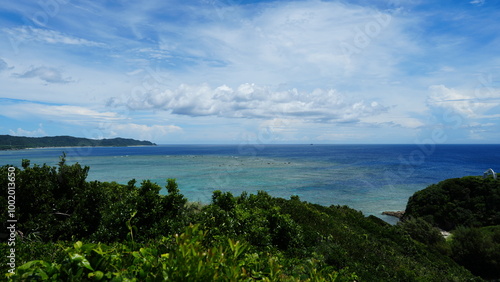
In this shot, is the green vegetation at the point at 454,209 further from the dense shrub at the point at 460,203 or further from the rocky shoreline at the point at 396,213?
the rocky shoreline at the point at 396,213

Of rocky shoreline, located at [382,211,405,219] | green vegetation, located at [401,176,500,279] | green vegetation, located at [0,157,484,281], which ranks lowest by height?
rocky shoreline, located at [382,211,405,219]

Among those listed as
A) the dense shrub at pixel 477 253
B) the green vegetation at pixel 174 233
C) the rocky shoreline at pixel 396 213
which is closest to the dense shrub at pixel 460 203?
the rocky shoreline at pixel 396 213

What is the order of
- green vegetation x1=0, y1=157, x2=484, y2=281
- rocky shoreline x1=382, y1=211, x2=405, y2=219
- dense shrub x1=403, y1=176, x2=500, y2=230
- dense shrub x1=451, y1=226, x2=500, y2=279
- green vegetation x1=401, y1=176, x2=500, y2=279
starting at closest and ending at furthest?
green vegetation x1=0, y1=157, x2=484, y2=281
dense shrub x1=451, y1=226, x2=500, y2=279
green vegetation x1=401, y1=176, x2=500, y2=279
dense shrub x1=403, y1=176, x2=500, y2=230
rocky shoreline x1=382, y1=211, x2=405, y2=219

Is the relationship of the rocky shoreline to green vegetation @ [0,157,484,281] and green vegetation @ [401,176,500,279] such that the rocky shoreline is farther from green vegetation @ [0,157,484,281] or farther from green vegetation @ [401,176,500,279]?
green vegetation @ [0,157,484,281]

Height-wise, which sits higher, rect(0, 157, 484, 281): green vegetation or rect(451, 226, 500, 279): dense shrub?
rect(0, 157, 484, 281): green vegetation

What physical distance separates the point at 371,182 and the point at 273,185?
26140mm

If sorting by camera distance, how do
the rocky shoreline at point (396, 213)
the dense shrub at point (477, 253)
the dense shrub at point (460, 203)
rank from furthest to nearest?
the rocky shoreline at point (396, 213), the dense shrub at point (460, 203), the dense shrub at point (477, 253)

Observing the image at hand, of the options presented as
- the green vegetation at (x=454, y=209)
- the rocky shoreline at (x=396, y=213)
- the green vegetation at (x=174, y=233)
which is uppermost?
the green vegetation at (x=174, y=233)

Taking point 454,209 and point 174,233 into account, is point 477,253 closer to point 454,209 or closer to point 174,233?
point 454,209

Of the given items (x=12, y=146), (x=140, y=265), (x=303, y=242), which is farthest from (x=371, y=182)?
(x=12, y=146)

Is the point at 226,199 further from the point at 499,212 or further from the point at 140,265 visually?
the point at 499,212

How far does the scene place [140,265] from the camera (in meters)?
2.18

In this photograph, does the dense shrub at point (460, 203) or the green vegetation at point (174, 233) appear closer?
the green vegetation at point (174, 233)

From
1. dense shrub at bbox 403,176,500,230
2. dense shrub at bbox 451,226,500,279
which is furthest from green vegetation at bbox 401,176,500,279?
dense shrub at bbox 451,226,500,279
